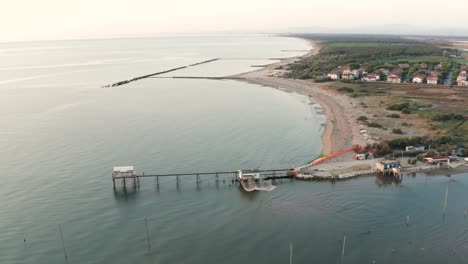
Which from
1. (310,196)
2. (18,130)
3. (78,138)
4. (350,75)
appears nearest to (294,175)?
(310,196)

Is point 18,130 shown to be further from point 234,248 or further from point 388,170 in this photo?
point 388,170

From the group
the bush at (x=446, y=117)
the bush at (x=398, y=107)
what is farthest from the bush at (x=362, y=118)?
the bush at (x=446, y=117)

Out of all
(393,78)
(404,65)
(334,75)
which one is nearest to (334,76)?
(334,75)

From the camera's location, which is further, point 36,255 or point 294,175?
point 294,175

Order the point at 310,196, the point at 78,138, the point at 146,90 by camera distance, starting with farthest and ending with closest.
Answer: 1. the point at 146,90
2. the point at 78,138
3. the point at 310,196

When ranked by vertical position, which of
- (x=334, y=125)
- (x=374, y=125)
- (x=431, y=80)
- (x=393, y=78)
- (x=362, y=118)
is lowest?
(x=334, y=125)

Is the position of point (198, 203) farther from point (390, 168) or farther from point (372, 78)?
point (372, 78)

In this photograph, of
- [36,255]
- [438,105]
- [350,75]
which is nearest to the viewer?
[36,255]

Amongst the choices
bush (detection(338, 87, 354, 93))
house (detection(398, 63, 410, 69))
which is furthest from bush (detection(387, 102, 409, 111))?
house (detection(398, 63, 410, 69))
